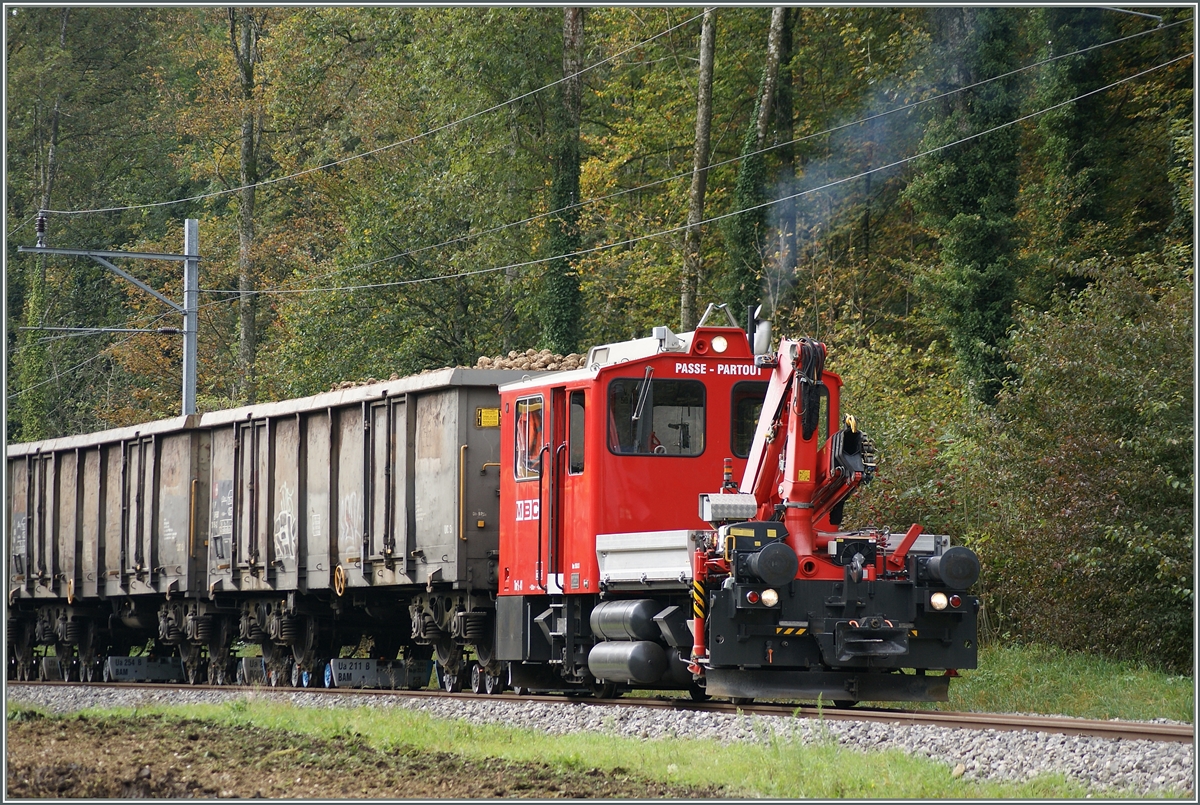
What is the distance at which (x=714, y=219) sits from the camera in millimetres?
33000

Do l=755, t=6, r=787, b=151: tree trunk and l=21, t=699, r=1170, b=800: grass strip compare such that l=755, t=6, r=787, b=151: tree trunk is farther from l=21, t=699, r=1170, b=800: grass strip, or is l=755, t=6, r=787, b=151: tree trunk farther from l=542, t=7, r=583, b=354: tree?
l=21, t=699, r=1170, b=800: grass strip

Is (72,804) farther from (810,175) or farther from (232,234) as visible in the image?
(232,234)

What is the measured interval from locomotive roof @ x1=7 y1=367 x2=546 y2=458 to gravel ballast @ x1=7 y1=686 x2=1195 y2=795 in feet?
10.8

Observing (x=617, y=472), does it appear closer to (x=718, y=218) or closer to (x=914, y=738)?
(x=914, y=738)

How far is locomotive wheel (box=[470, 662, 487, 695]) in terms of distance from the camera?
16.8 m

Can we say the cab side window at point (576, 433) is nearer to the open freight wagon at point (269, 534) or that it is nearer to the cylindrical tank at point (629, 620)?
the cylindrical tank at point (629, 620)

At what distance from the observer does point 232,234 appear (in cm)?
4878

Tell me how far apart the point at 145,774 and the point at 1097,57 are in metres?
27.3

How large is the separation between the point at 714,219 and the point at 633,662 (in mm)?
21288

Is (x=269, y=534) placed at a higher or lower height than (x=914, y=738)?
higher

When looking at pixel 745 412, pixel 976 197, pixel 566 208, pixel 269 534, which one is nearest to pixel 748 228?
pixel 566 208

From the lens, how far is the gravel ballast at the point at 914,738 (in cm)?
898

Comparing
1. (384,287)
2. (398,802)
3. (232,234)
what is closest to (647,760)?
(398,802)

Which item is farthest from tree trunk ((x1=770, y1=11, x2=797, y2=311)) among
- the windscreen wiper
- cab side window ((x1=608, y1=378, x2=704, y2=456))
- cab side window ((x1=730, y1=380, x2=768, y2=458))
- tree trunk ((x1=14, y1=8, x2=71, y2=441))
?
tree trunk ((x1=14, y1=8, x2=71, y2=441))
